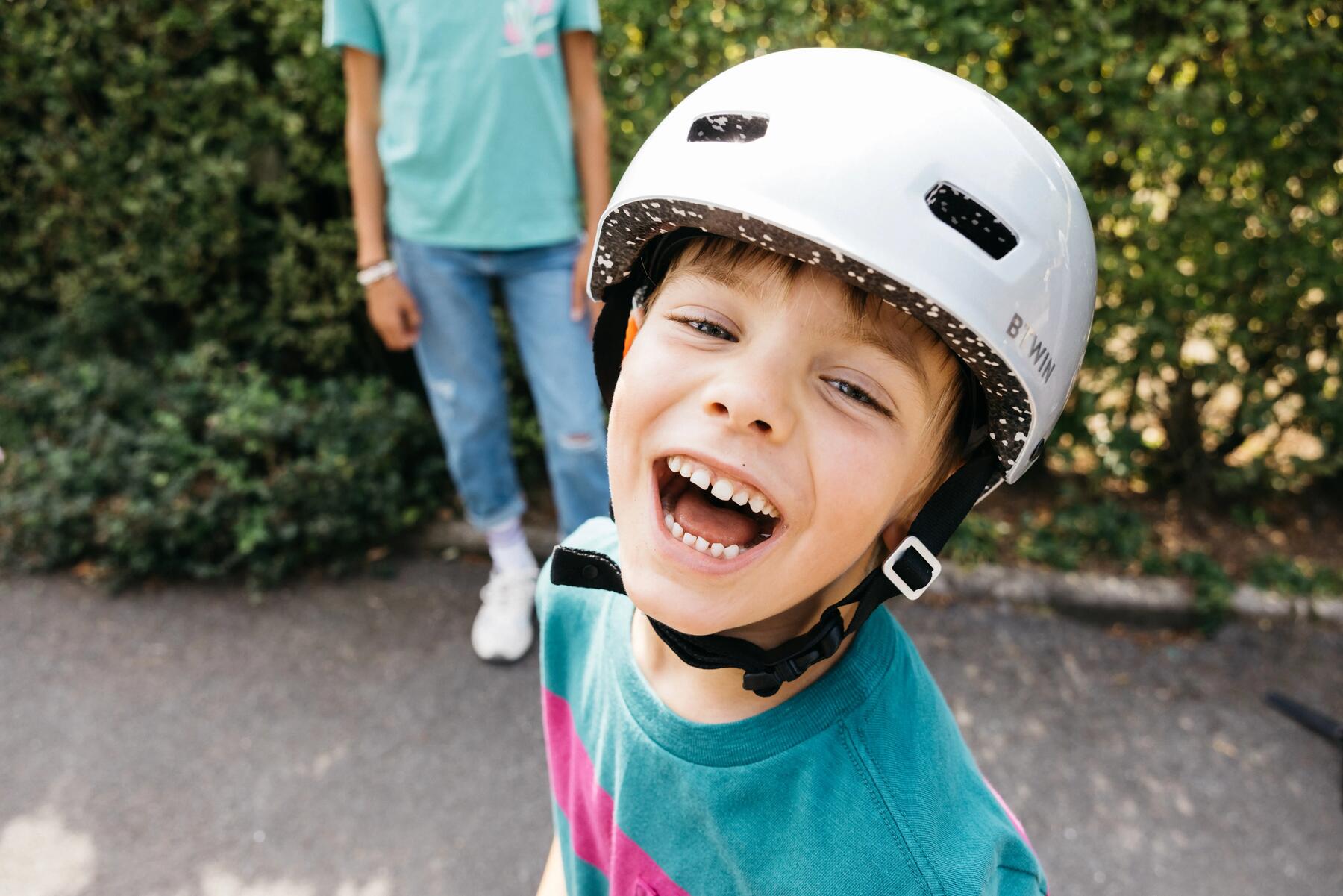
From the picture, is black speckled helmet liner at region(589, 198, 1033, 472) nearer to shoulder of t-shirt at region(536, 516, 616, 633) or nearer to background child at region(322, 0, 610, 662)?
shoulder of t-shirt at region(536, 516, 616, 633)

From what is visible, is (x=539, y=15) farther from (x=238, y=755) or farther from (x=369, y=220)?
(x=238, y=755)

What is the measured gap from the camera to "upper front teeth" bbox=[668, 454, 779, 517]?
1221mm

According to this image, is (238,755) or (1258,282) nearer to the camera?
(238,755)

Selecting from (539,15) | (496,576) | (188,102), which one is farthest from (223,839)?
(188,102)

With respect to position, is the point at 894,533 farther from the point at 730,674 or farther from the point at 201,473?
the point at 201,473

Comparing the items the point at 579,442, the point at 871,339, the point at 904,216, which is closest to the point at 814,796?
the point at 871,339

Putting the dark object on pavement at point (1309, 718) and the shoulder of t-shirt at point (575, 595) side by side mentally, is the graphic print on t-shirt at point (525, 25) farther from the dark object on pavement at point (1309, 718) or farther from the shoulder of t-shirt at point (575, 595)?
the dark object on pavement at point (1309, 718)

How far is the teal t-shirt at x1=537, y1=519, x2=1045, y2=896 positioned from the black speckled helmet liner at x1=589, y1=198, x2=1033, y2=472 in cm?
39

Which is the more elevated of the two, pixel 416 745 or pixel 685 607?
pixel 685 607

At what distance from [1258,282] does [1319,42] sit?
1.02 metres

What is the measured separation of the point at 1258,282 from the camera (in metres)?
Result: 4.11

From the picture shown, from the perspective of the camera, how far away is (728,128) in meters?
1.39

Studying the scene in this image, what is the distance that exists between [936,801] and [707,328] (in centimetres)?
72

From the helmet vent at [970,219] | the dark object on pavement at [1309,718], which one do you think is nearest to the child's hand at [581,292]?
the helmet vent at [970,219]
